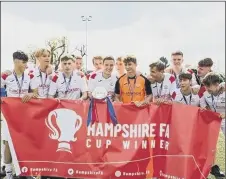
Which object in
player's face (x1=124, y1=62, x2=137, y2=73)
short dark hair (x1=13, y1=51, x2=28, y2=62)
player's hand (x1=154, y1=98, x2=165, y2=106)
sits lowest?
player's hand (x1=154, y1=98, x2=165, y2=106)

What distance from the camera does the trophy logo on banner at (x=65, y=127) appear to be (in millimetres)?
7582

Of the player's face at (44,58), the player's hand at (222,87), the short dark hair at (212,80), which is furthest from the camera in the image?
the player's face at (44,58)

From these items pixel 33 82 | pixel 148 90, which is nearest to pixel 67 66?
pixel 33 82

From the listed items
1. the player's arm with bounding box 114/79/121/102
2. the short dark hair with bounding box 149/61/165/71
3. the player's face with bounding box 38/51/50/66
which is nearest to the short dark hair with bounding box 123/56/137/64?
the short dark hair with bounding box 149/61/165/71

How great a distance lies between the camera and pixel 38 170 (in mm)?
7641

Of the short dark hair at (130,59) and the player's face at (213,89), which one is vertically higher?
the short dark hair at (130,59)

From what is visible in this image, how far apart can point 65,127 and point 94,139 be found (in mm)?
498

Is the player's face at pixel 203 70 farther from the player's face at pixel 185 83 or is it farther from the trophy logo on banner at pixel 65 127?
the trophy logo on banner at pixel 65 127

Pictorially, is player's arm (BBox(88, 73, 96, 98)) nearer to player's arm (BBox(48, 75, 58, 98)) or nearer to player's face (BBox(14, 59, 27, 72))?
player's arm (BBox(48, 75, 58, 98))

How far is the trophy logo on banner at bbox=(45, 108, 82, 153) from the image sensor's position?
758cm

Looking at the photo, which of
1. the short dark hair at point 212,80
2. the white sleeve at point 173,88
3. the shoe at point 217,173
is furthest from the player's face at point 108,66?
the shoe at point 217,173

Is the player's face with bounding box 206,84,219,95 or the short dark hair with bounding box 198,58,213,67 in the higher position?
the short dark hair with bounding box 198,58,213,67

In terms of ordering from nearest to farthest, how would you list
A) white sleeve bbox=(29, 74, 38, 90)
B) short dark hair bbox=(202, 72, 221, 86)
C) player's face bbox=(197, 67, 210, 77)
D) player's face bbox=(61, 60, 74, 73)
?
1. short dark hair bbox=(202, 72, 221, 86)
2. white sleeve bbox=(29, 74, 38, 90)
3. player's face bbox=(61, 60, 74, 73)
4. player's face bbox=(197, 67, 210, 77)

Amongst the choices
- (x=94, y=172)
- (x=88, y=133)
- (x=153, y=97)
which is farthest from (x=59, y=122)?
(x=153, y=97)
